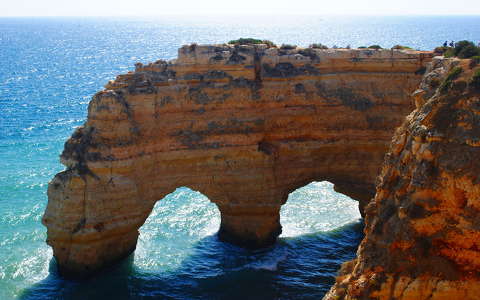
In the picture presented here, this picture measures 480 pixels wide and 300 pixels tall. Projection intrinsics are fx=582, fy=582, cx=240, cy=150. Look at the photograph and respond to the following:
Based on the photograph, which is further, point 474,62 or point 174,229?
point 174,229

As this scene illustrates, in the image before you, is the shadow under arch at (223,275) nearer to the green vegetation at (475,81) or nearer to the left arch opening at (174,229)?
the left arch opening at (174,229)

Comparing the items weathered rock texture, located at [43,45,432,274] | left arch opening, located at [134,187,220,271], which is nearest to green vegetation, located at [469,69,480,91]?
weathered rock texture, located at [43,45,432,274]

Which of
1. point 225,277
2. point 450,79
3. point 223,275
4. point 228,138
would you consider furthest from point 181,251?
point 450,79

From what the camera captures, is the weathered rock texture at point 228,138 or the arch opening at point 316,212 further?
the arch opening at point 316,212

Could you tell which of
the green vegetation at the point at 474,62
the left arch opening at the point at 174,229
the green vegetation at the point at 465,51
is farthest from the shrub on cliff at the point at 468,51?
the left arch opening at the point at 174,229

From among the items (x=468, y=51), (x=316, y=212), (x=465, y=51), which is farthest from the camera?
(x=316, y=212)

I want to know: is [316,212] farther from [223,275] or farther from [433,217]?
[433,217]

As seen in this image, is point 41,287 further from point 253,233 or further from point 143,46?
point 143,46
